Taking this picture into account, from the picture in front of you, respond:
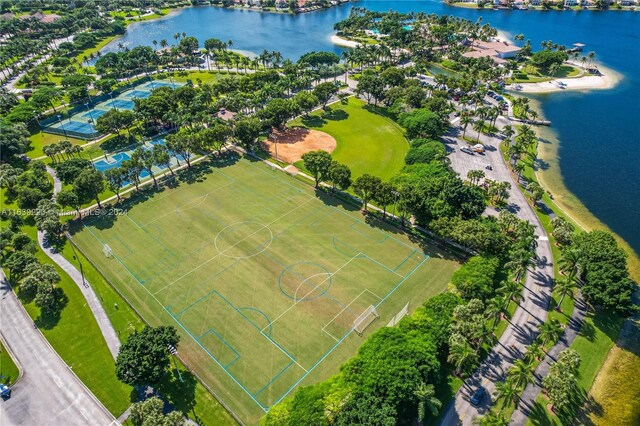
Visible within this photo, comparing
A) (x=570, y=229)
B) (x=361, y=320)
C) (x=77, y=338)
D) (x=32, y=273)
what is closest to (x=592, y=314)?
(x=570, y=229)

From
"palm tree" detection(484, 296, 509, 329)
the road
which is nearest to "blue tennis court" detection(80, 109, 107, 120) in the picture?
the road

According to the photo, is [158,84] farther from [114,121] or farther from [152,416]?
[152,416]

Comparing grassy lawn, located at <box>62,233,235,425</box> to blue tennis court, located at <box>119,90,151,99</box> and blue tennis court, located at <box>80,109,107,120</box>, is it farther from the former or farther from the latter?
blue tennis court, located at <box>119,90,151,99</box>

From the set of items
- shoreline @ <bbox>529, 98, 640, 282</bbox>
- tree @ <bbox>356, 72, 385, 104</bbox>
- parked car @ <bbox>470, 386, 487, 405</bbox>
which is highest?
tree @ <bbox>356, 72, 385, 104</bbox>

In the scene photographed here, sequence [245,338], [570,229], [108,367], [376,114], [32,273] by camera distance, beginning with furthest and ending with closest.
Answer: [376,114]
[570,229]
[32,273]
[245,338]
[108,367]

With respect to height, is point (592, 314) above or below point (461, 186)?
below

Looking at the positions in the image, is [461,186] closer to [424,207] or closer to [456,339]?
[424,207]

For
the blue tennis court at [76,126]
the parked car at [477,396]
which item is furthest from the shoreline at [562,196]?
the blue tennis court at [76,126]

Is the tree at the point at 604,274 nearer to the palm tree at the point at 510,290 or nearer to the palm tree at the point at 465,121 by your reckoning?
the palm tree at the point at 510,290
